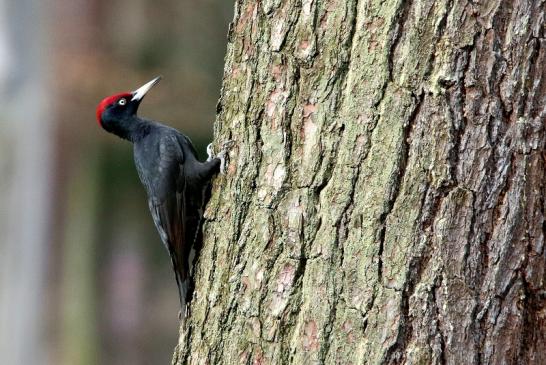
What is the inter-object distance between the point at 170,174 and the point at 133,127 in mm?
567

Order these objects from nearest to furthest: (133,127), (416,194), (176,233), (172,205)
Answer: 1. (416,194)
2. (176,233)
3. (172,205)
4. (133,127)

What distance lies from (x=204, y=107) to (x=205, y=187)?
723 cm

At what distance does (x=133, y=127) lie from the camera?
16.9 feet

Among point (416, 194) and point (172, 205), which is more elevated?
point (416, 194)

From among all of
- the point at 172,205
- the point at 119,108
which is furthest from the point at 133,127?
the point at 172,205

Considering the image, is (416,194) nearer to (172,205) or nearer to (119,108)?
(172,205)

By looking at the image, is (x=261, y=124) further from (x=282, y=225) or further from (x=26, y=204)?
(x=26, y=204)

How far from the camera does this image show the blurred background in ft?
30.4

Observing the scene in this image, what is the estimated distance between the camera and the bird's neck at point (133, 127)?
201 inches

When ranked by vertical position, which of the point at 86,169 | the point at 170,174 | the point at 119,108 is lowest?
the point at 86,169

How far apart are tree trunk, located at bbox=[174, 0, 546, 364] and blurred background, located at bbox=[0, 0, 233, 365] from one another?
611 cm

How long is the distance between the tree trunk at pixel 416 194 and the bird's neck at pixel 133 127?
2.12 metres

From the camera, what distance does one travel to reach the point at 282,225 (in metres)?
3.13

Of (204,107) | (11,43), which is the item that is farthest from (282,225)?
(204,107)
